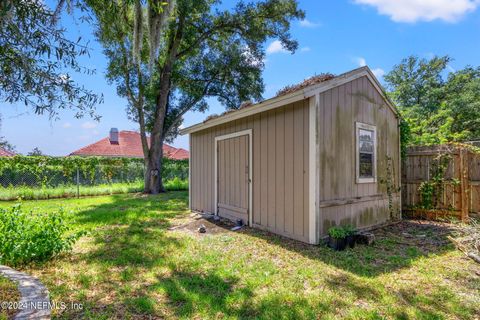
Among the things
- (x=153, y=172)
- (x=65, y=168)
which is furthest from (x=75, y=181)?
(x=153, y=172)

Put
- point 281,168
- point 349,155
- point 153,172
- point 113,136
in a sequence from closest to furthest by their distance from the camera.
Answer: point 281,168
point 349,155
point 153,172
point 113,136

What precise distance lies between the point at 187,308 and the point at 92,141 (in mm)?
24005

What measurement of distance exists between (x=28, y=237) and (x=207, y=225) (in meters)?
3.30

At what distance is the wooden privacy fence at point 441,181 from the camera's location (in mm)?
6012

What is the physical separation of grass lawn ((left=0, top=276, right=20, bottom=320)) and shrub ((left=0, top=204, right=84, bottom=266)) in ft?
3.12

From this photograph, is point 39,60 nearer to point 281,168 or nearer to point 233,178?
point 281,168

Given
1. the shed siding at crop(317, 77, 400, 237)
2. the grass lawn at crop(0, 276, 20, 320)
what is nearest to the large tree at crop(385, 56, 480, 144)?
the shed siding at crop(317, 77, 400, 237)

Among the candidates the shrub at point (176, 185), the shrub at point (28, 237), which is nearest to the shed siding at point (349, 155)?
the shrub at point (28, 237)

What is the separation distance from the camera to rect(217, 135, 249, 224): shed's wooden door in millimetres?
6012

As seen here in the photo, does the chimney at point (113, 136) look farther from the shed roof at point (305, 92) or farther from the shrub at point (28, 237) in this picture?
the shrub at point (28, 237)

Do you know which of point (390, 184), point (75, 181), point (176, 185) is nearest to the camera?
point (390, 184)

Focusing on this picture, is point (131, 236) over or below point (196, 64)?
below

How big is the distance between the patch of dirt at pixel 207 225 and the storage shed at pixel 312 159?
0.28 metres

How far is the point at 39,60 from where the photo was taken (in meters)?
2.88
